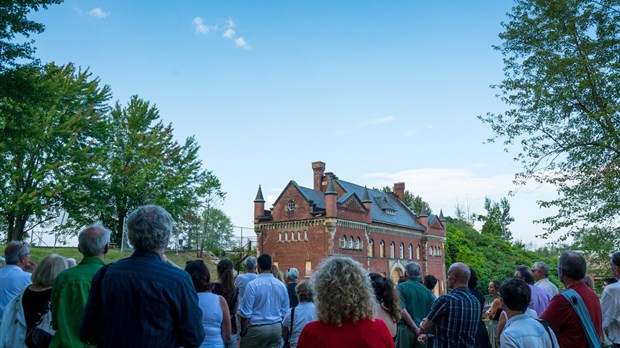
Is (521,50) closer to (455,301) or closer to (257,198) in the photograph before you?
(455,301)

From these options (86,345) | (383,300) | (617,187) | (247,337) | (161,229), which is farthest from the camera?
(617,187)

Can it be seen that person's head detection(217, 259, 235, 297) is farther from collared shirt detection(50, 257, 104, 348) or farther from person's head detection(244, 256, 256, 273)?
collared shirt detection(50, 257, 104, 348)

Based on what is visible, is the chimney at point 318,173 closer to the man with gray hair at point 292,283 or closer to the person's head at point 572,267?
the man with gray hair at point 292,283


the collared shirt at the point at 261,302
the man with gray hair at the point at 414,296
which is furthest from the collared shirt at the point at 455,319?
the collared shirt at the point at 261,302

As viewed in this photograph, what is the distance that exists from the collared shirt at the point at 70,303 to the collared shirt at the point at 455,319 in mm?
3456

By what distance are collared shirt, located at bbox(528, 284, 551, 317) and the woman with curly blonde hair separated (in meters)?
4.47

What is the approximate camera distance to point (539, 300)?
6.73 m

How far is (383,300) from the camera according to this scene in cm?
489

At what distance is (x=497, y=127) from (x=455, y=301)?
10664 millimetres

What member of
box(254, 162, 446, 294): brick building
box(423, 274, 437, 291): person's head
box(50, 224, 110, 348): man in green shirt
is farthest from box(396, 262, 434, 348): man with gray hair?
box(254, 162, 446, 294): brick building

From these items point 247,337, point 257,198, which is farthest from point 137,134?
point 247,337

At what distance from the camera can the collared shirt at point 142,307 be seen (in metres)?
3.12

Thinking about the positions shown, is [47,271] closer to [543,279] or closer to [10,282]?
[10,282]

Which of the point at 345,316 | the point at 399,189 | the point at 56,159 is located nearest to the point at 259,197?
the point at 56,159
